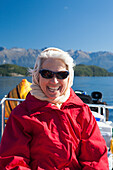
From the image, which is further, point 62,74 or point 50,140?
point 62,74

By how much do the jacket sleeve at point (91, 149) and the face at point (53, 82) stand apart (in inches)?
12.1

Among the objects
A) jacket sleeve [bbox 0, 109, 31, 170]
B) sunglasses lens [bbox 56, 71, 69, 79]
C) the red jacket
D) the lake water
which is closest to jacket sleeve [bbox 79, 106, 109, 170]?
the red jacket

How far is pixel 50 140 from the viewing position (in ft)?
4.88

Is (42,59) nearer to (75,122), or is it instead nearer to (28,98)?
(28,98)

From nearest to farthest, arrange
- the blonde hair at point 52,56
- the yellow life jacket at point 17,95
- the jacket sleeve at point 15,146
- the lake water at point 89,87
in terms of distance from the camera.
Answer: the jacket sleeve at point 15,146 < the blonde hair at point 52,56 < the yellow life jacket at point 17,95 < the lake water at point 89,87

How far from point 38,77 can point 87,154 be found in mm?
799

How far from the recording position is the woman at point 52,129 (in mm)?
1485

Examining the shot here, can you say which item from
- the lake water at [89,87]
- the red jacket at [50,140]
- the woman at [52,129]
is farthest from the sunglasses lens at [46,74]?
the lake water at [89,87]

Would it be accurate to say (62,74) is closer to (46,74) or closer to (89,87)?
(46,74)

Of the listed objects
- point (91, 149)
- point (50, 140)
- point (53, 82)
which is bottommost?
point (91, 149)

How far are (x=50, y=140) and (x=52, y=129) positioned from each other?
0.30 ft

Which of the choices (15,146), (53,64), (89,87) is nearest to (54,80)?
(53,64)

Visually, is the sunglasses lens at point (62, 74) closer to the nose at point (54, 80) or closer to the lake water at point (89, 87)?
the nose at point (54, 80)

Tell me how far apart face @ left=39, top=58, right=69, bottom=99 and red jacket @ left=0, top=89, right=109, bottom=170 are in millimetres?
108
